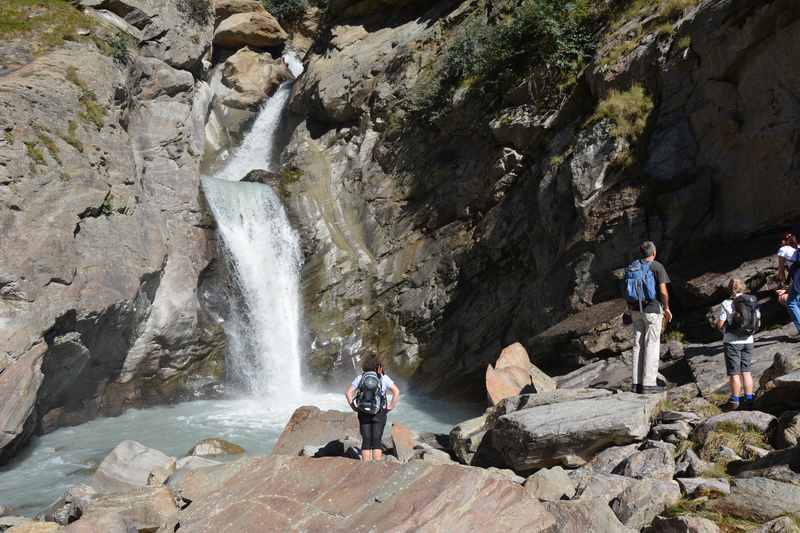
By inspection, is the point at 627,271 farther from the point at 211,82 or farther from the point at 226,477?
the point at 211,82

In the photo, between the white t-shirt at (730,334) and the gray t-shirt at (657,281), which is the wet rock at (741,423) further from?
the gray t-shirt at (657,281)

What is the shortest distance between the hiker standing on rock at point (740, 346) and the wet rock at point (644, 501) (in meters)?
2.77

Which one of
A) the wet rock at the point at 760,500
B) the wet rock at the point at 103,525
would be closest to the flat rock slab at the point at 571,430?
the wet rock at the point at 760,500

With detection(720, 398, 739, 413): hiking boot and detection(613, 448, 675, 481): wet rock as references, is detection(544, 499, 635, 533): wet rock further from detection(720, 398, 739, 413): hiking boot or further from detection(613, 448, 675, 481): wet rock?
detection(720, 398, 739, 413): hiking boot

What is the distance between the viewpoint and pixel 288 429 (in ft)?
43.5

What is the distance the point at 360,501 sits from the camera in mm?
6785

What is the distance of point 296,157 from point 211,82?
31.3 ft

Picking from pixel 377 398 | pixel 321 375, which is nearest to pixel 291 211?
pixel 321 375

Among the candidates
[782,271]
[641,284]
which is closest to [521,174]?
[782,271]

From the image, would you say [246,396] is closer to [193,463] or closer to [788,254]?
[193,463]

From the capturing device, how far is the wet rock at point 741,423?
298 inches

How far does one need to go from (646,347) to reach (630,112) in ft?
24.3

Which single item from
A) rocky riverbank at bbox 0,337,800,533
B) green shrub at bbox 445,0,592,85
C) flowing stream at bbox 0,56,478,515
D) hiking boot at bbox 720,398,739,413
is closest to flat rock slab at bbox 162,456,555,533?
rocky riverbank at bbox 0,337,800,533

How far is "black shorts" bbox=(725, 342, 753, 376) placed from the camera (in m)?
8.77
